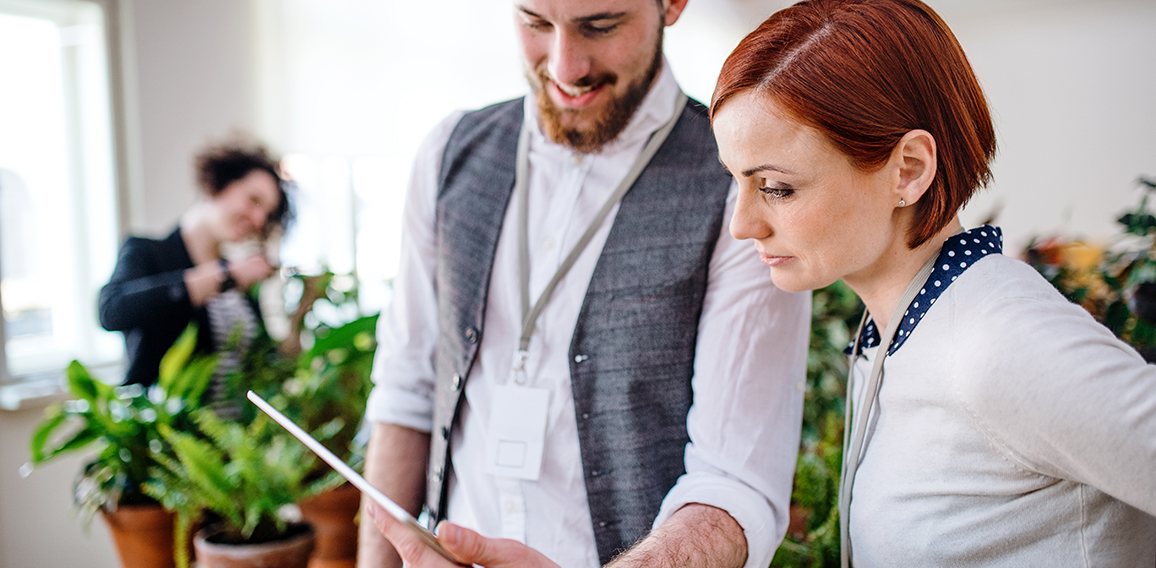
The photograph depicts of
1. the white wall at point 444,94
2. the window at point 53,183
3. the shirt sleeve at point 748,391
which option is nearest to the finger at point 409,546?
the shirt sleeve at point 748,391

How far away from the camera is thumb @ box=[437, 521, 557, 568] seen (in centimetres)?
69

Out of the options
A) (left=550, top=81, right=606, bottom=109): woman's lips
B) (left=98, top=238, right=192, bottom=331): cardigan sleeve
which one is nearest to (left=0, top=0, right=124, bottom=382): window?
(left=98, top=238, right=192, bottom=331): cardigan sleeve

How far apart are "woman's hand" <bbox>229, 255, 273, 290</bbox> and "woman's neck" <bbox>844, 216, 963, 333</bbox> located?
9.14 ft

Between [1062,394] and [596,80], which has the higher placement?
[596,80]

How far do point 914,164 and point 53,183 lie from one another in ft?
14.2

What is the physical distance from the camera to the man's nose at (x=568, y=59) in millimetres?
1097

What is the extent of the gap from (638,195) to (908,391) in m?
0.53

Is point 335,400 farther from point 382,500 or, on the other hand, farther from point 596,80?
point 382,500

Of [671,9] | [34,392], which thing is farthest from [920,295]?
[34,392]

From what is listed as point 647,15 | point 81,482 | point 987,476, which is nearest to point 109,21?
point 81,482

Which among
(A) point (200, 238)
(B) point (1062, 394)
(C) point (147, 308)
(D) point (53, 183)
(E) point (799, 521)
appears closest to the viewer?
(B) point (1062, 394)

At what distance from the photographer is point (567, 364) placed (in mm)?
1188

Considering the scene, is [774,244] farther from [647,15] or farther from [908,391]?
[647,15]

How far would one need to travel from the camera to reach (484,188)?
1.31 metres
